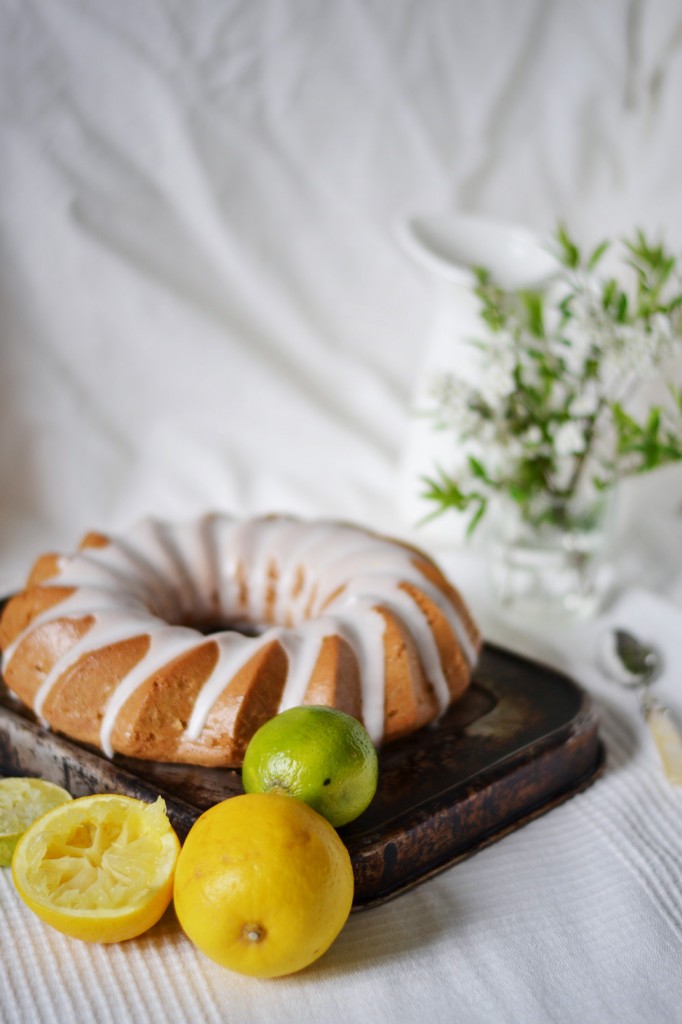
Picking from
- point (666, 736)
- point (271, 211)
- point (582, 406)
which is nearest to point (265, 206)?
point (271, 211)

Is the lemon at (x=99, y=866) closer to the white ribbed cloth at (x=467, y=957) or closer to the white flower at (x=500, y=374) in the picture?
the white ribbed cloth at (x=467, y=957)

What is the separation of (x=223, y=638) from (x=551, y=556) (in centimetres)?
76

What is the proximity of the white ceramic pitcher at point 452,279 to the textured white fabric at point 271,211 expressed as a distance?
0.61ft

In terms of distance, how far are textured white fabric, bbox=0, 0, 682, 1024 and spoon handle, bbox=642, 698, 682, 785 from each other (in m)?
0.31

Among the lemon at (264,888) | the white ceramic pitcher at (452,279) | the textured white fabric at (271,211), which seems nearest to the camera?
the lemon at (264,888)

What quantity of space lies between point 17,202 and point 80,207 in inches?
5.0

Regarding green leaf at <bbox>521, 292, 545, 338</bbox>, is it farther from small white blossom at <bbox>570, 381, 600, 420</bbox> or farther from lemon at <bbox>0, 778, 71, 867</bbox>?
lemon at <bbox>0, 778, 71, 867</bbox>

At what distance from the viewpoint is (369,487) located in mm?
2477

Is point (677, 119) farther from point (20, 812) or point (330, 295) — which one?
point (20, 812)

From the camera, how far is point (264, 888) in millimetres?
1016

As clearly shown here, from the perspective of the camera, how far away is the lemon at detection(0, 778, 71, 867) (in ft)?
4.02

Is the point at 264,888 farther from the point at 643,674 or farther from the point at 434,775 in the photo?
the point at 643,674

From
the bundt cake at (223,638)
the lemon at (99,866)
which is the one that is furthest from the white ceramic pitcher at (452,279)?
the lemon at (99,866)

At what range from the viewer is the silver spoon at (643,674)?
1.52 m
